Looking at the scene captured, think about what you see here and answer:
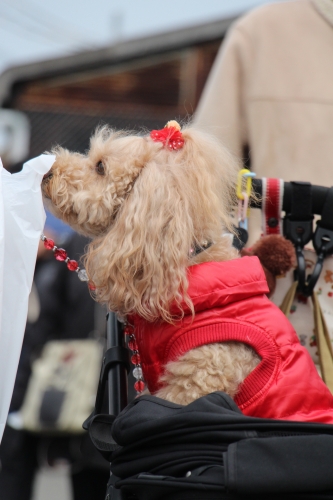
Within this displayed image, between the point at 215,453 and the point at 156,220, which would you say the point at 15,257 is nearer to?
the point at 156,220

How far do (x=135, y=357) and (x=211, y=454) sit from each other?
557mm

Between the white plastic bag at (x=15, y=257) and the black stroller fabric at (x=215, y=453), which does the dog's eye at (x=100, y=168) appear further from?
the black stroller fabric at (x=215, y=453)

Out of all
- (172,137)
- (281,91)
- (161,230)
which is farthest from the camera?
(281,91)

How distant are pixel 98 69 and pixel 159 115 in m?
0.92

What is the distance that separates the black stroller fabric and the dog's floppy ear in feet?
1.21

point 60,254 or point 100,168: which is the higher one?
point 100,168

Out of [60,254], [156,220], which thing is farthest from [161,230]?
[60,254]

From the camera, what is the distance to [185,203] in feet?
5.44

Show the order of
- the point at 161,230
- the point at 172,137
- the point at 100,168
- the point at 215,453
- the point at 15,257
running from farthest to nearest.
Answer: the point at 100,168
the point at 172,137
the point at 161,230
the point at 15,257
the point at 215,453

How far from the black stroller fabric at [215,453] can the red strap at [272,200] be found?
72 centimetres

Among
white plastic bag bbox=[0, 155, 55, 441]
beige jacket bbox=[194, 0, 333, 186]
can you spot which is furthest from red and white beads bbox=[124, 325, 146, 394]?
beige jacket bbox=[194, 0, 333, 186]

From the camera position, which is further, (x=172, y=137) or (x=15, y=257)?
(x=172, y=137)

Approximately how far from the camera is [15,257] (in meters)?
1.42

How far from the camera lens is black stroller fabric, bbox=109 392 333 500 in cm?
110
